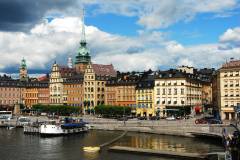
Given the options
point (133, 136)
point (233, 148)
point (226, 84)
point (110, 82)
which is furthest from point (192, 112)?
point (233, 148)

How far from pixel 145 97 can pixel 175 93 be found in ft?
38.4

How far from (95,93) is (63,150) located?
8675 centimetres

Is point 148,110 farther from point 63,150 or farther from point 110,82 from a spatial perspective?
point 63,150

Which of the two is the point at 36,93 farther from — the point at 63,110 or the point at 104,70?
the point at 63,110

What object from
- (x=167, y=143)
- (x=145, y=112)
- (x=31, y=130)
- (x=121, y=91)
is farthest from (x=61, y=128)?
(x=121, y=91)

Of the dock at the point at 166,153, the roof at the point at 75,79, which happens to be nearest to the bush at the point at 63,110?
the roof at the point at 75,79

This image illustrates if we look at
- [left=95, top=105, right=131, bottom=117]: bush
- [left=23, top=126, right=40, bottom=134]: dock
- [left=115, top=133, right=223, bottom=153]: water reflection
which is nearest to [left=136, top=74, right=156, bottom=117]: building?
[left=95, top=105, right=131, bottom=117]: bush

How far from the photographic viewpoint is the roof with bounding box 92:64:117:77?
163688mm

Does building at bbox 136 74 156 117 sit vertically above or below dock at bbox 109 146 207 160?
above

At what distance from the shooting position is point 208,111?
151 meters

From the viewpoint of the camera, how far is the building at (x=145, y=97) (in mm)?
141625

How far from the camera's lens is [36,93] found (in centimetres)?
19312

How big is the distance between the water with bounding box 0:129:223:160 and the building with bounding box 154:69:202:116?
4035cm

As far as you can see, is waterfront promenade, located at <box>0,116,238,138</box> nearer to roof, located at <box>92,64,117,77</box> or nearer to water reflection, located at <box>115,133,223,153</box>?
water reflection, located at <box>115,133,223,153</box>
